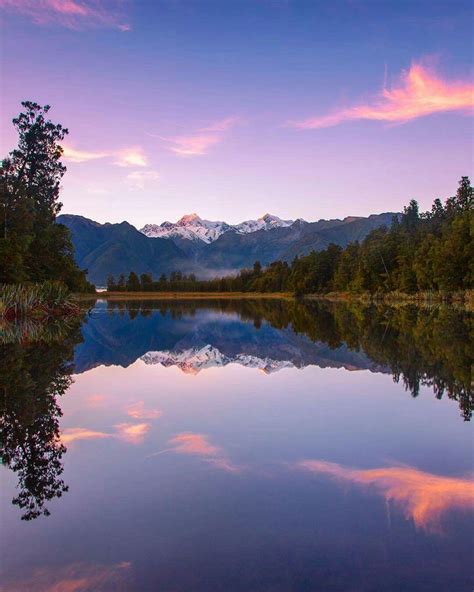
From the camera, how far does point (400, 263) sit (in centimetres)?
8250

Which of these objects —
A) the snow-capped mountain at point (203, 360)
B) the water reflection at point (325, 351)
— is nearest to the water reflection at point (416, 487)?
the water reflection at point (325, 351)

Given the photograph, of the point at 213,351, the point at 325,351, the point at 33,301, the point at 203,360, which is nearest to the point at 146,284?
the point at 33,301

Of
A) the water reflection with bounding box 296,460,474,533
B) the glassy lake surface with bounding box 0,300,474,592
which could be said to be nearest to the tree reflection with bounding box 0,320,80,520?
the glassy lake surface with bounding box 0,300,474,592

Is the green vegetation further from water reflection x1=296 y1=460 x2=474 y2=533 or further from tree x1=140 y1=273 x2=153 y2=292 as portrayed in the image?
tree x1=140 y1=273 x2=153 y2=292

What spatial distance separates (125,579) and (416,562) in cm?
238

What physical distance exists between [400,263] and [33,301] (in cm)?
6048

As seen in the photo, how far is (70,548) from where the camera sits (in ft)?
16.6

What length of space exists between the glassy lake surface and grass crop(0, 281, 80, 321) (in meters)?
17.0

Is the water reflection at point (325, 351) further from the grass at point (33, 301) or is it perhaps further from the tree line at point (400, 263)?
the tree line at point (400, 263)

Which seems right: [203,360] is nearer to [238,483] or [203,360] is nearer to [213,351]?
[213,351]

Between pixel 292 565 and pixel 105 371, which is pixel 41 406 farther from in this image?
pixel 292 565

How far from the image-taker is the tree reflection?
21.6ft

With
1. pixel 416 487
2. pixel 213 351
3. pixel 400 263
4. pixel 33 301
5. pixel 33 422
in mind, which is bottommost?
pixel 213 351

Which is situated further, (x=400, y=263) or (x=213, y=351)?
(x=400, y=263)
